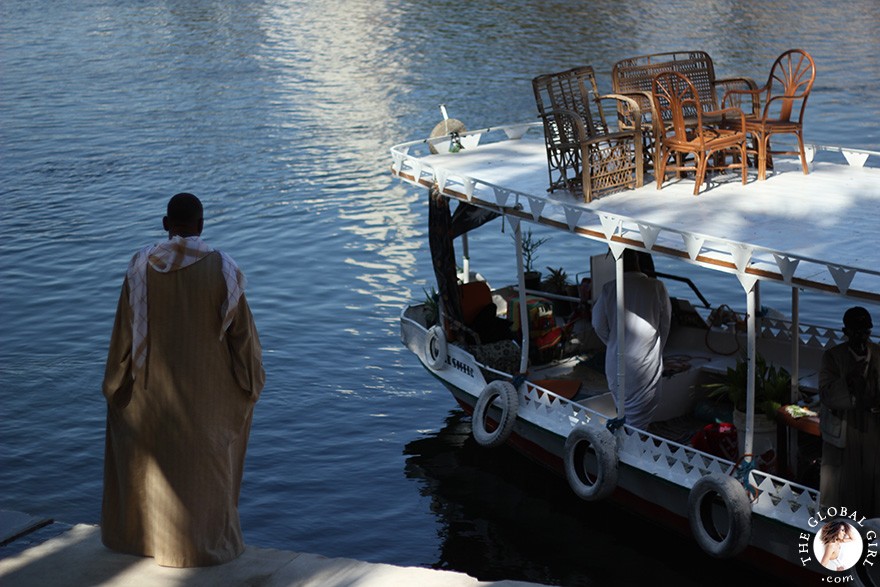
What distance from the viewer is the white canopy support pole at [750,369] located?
26.8 ft

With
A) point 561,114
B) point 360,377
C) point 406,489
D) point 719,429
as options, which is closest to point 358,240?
point 360,377

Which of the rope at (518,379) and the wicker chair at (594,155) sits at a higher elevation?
the wicker chair at (594,155)

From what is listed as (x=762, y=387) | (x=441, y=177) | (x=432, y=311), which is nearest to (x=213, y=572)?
(x=762, y=387)

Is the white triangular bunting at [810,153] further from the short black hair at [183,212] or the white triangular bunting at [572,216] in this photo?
the short black hair at [183,212]

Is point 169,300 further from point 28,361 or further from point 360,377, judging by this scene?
point 28,361

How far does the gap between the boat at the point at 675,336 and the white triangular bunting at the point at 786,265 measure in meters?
0.01

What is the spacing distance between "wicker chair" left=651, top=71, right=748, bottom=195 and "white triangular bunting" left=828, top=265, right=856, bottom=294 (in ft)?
7.90

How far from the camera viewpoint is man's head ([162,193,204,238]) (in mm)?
5918

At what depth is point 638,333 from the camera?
31.5 ft

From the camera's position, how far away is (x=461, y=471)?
12.0 meters

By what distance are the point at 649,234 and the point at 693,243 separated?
0.39 meters

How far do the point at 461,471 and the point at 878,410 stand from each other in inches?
204

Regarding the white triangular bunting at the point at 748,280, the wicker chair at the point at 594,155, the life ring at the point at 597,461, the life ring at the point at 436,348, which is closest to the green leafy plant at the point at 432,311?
the life ring at the point at 436,348

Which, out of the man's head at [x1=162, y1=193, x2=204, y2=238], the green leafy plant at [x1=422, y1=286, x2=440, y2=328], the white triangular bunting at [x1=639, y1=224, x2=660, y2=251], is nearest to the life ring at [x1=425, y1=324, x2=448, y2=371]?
the green leafy plant at [x1=422, y1=286, x2=440, y2=328]
